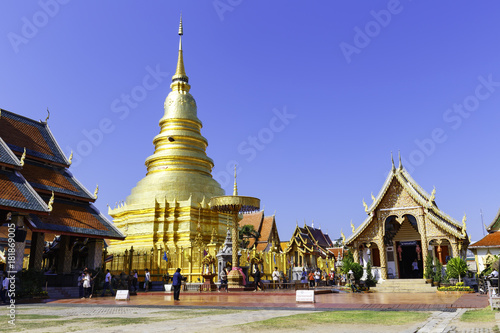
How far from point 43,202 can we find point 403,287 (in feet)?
54.5

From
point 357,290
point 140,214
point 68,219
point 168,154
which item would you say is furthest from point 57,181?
point 357,290

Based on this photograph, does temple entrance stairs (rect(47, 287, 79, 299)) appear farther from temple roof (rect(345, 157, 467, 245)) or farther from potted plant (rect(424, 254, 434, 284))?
potted plant (rect(424, 254, 434, 284))

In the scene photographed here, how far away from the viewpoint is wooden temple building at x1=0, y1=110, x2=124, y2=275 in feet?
56.4

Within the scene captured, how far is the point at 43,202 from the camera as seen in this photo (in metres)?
17.7

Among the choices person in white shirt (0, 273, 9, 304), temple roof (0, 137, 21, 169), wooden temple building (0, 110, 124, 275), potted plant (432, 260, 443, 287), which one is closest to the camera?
person in white shirt (0, 273, 9, 304)

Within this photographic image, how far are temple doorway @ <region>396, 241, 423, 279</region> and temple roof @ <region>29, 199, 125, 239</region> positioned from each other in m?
15.4

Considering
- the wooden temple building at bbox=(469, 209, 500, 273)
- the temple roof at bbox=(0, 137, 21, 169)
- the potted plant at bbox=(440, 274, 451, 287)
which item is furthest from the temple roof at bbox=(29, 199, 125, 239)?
the wooden temple building at bbox=(469, 209, 500, 273)

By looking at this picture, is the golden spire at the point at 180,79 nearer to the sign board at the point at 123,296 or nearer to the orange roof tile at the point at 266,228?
the orange roof tile at the point at 266,228

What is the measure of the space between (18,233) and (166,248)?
1254 centimetres

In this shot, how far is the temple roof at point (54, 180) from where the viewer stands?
814 inches

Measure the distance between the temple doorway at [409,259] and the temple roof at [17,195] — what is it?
18426mm

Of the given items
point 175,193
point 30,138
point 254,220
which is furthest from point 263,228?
point 30,138

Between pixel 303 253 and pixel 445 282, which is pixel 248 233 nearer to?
pixel 303 253

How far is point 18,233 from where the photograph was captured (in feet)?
53.8
